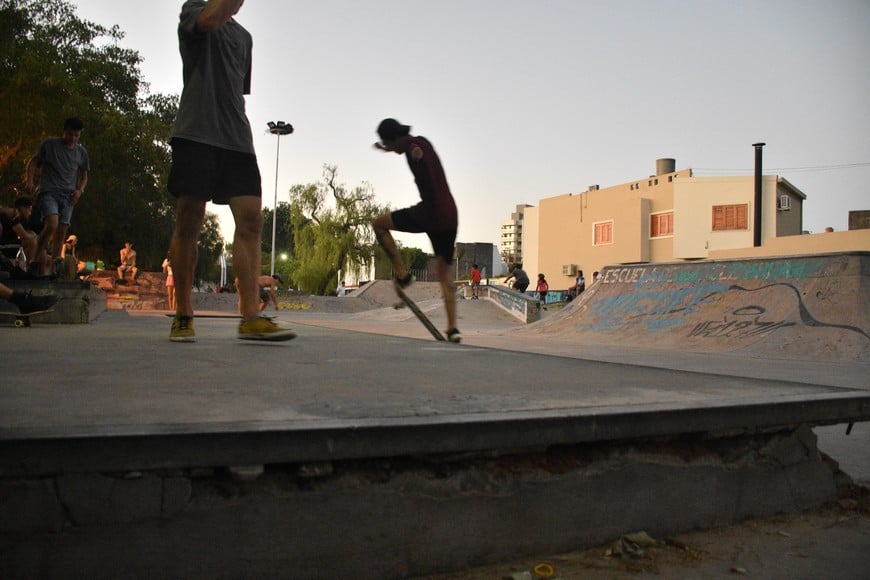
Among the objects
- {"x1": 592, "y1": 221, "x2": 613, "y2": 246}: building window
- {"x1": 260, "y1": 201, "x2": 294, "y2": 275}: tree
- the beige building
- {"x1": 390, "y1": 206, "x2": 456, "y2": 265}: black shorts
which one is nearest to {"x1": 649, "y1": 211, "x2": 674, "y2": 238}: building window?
the beige building

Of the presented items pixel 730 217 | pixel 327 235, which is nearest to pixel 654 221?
pixel 730 217

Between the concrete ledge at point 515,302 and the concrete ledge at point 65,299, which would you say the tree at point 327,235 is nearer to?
the concrete ledge at point 515,302

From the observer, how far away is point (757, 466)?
1.88m

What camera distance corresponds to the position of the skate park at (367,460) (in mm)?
1154

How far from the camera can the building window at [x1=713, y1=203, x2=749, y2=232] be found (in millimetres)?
33344

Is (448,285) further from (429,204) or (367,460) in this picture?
(367,460)

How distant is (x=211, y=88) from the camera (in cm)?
316

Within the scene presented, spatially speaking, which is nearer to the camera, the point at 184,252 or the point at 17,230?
the point at 184,252

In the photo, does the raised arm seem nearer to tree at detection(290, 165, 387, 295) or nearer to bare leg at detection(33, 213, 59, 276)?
bare leg at detection(33, 213, 59, 276)

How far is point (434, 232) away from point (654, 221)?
115ft

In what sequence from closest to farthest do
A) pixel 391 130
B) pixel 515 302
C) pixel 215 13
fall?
pixel 215 13
pixel 391 130
pixel 515 302

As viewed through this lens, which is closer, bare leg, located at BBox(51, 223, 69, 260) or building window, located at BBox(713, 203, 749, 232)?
bare leg, located at BBox(51, 223, 69, 260)

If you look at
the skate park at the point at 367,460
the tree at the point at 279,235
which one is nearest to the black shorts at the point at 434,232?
the skate park at the point at 367,460

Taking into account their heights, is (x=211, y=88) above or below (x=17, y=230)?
above
